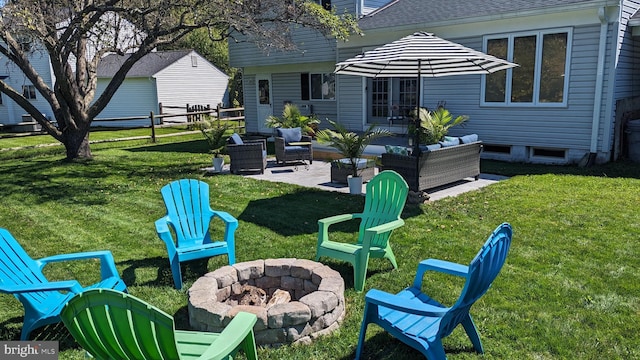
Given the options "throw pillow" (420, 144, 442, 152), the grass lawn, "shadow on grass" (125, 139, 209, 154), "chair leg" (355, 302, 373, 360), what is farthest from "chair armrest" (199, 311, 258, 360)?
"shadow on grass" (125, 139, 209, 154)

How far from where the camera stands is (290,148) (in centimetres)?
1116

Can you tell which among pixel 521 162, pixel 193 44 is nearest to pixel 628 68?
pixel 521 162

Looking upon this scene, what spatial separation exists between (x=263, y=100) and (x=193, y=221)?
45.9 ft

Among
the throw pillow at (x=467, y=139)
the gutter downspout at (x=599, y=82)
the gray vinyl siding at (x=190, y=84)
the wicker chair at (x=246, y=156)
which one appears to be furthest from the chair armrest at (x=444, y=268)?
the gray vinyl siding at (x=190, y=84)

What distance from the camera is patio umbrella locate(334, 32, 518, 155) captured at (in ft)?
22.5

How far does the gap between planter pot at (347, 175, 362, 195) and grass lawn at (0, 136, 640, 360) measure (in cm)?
26

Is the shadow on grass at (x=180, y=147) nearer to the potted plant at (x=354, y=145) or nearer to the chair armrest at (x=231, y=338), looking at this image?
the potted plant at (x=354, y=145)

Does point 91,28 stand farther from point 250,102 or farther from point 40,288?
point 40,288

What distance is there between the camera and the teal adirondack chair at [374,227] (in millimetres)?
4418

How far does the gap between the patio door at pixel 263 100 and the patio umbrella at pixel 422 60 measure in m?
10.3

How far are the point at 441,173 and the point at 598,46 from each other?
14.8ft

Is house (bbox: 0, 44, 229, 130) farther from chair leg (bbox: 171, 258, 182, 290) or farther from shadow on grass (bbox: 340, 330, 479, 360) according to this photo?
shadow on grass (bbox: 340, 330, 479, 360)

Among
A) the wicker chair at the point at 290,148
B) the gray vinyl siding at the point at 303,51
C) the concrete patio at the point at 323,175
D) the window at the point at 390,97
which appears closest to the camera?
the concrete patio at the point at 323,175

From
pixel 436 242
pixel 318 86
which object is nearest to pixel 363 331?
pixel 436 242
